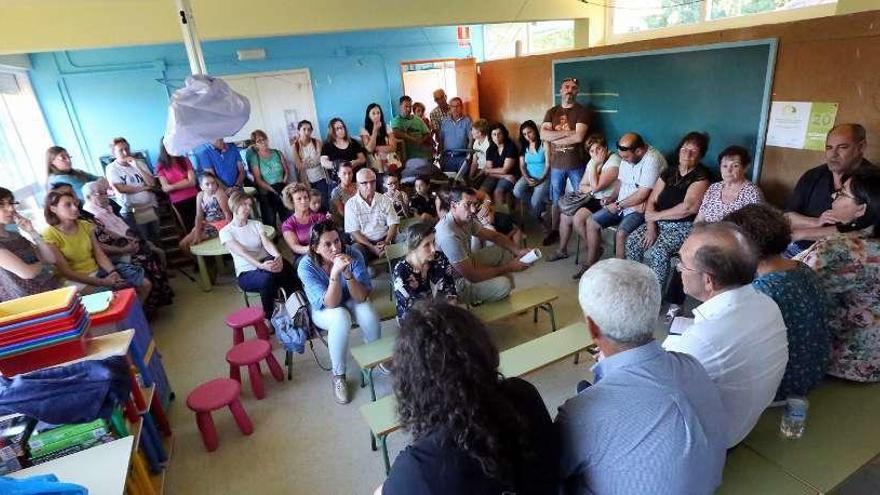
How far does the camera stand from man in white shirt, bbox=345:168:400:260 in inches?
155

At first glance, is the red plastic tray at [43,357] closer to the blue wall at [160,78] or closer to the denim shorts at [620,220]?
the denim shorts at [620,220]

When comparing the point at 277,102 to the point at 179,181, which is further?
the point at 277,102

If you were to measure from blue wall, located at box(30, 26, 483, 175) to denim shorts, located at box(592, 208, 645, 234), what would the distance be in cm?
428

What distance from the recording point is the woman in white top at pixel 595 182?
4364mm

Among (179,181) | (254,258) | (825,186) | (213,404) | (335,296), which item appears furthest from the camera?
(179,181)

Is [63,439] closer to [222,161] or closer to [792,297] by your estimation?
[792,297]

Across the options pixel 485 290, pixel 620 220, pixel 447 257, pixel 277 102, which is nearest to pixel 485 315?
pixel 485 290

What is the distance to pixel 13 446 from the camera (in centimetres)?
165

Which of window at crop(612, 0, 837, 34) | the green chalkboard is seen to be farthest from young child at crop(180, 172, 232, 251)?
window at crop(612, 0, 837, 34)

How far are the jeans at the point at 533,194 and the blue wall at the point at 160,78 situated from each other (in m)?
3.00

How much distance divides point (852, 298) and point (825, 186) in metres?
1.39

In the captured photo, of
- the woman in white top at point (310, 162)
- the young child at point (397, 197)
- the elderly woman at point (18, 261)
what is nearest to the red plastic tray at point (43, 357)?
the elderly woman at point (18, 261)

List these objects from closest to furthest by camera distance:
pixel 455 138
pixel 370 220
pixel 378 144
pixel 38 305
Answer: pixel 38 305, pixel 370 220, pixel 378 144, pixel 455 138

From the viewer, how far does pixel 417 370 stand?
3.63 ft
